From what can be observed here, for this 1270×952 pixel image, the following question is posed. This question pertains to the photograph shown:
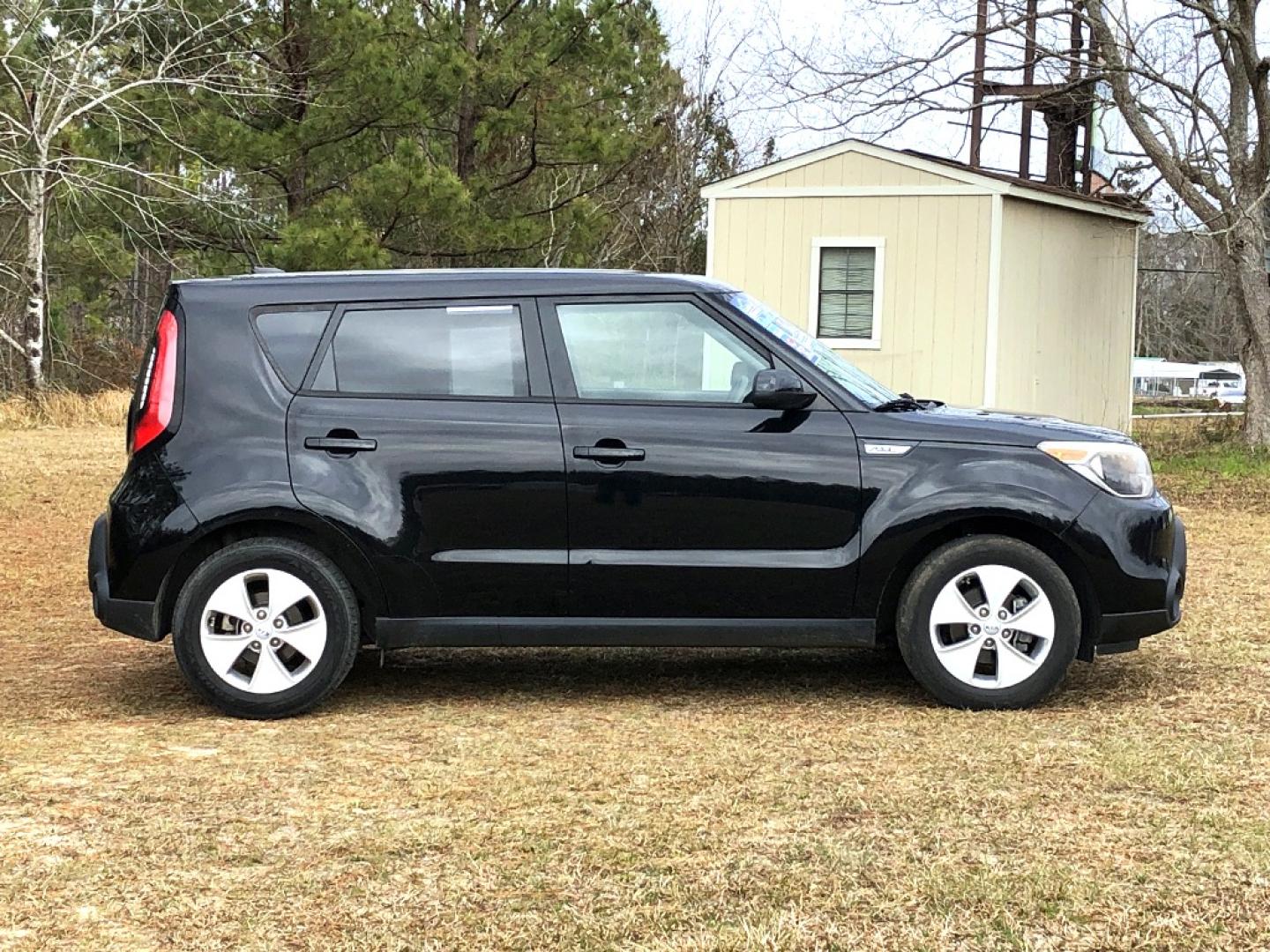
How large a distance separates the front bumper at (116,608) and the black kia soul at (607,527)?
0.01m

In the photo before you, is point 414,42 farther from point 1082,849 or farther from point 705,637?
point 1082,849

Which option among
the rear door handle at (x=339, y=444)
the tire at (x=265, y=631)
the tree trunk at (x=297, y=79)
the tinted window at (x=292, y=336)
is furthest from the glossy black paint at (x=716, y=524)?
the tree trunk at (x=297, y=79)

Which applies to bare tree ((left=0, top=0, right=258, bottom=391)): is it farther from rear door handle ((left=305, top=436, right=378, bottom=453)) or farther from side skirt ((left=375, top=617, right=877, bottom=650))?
side skirt ((left=375, top=617, right=877, bottom=650))

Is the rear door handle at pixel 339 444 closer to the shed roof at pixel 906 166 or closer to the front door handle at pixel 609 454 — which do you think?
the front door handle at pixel 609 454

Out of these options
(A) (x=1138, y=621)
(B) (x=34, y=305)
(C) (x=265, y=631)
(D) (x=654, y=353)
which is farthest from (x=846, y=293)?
(B) (x=34, y=305)

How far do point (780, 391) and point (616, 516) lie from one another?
75cm

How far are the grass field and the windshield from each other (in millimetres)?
1189

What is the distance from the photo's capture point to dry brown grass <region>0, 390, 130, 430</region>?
23.8 metres

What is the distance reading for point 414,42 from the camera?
27.7 meters

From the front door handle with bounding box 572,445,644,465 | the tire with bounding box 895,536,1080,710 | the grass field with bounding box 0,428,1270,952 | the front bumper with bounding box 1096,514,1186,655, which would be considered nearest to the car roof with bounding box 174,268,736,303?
the front door handle with bounding box 572,445,644,465

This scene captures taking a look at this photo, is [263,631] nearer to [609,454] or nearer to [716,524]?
[609,454]

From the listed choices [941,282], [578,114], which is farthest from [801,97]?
[578,114]

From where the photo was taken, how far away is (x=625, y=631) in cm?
594

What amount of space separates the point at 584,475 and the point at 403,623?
34.3 inches
